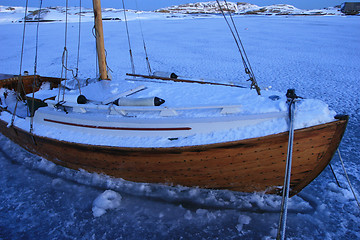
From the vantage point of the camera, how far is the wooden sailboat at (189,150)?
11.3 ft

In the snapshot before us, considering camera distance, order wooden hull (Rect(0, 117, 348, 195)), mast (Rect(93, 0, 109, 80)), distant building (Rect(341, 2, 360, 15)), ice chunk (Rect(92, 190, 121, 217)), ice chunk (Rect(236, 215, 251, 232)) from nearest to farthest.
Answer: wooden hull (Rect(0, 117, 348, 195)), ice chunk (Rect(236, 215, 251, 232)), ice chunk (Rect(92, 190, 121, 217)), mast (Rect(93, 0, 109, 80)), distant building (Rect(341, 2, 360, 15))

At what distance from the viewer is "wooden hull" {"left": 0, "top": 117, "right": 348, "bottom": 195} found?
3.40m

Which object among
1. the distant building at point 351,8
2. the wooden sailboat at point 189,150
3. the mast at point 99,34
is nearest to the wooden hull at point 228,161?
the wooden sailboat at point 189,150

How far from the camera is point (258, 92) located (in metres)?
4.32

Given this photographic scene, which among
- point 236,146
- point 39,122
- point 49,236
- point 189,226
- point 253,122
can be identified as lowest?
point 49,236

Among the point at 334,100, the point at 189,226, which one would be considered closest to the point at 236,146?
the point at 189,226

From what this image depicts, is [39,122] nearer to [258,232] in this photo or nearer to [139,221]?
[139,221]

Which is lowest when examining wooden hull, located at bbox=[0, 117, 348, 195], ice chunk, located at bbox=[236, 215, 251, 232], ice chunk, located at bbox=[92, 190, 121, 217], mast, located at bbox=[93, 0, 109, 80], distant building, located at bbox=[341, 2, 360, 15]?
ice chunk, located at bbox=[92, 190, 121, 217]

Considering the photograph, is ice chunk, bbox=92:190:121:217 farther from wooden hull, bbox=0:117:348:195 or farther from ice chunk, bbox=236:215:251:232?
ice chunk, bbox=236:215:251:232

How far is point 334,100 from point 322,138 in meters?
5.90

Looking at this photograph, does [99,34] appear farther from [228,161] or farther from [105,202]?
[228,161]

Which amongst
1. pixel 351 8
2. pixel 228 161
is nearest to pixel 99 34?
pixel 228 161

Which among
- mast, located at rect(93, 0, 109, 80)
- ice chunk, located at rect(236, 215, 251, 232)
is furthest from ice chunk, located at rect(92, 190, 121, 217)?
mast, located at rect(93, 0, 109, 80)

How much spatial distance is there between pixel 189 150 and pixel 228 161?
603 mm
